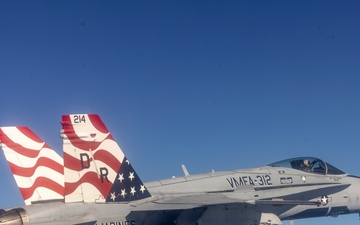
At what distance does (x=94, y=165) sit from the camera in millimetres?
10375

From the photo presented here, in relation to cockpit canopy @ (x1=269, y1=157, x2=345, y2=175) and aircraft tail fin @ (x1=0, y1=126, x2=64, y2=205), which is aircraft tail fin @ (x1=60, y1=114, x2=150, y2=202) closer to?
aircraft tail fin @ (x1=0, y1=126, x2=64, y2=205)

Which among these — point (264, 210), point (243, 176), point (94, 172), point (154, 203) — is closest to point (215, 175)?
point (243, 176)

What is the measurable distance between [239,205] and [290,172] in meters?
3.33

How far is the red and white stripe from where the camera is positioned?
10.2 metres

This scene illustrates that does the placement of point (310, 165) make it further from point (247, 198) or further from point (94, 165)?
point (94, 165)

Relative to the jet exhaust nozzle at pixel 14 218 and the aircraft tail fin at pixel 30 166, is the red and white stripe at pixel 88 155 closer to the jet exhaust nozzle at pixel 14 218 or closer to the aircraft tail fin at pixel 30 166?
the jet exhaust nozzle at pixel 14 218

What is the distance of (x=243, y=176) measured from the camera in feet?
41.5

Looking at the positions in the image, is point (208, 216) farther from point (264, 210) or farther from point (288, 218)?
point (288, 218)

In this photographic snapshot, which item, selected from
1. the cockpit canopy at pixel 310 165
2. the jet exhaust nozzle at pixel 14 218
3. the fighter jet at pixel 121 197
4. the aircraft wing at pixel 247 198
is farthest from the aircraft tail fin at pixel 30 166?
the cockpit canopy at pixel 310 165

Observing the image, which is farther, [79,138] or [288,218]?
[288,218]

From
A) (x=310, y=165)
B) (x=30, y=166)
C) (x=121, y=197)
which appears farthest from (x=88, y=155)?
(x=310, y=165)

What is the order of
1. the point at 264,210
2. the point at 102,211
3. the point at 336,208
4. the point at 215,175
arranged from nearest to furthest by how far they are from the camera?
the point at 102,211, the point at 264,210, the point at 215,175, the point at 336,208

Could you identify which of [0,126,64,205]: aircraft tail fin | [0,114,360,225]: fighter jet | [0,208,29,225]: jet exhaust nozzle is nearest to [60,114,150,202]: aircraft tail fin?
[0,114,360,225]: fighter jet

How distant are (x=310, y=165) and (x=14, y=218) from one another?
8029mm
